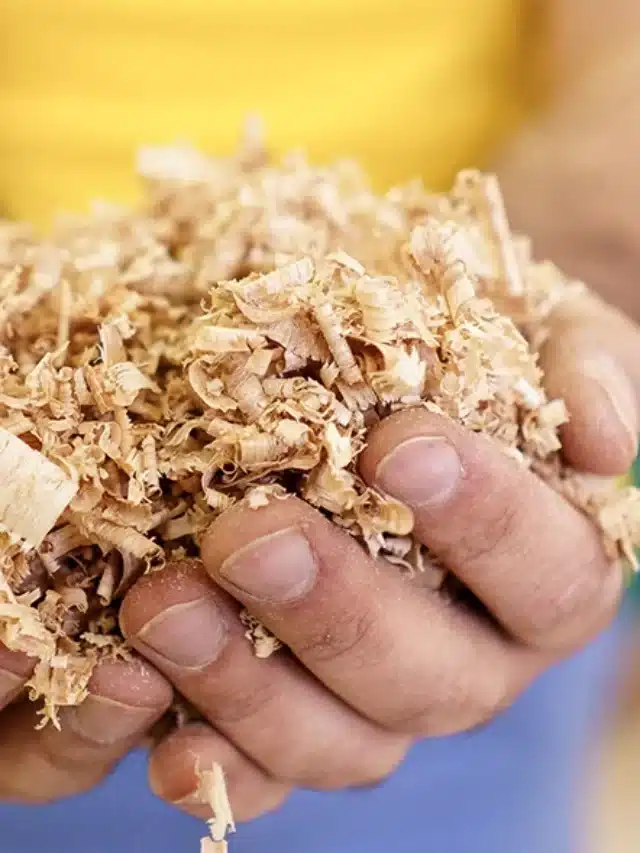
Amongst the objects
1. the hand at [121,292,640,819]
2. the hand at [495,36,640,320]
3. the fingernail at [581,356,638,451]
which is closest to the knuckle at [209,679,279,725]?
the hand at [121,292,640,819]

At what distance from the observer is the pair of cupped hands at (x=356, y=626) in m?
0.47

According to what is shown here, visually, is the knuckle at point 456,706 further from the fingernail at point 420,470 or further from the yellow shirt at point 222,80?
the yellow shirt at point 222,80

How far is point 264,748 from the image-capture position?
55 cm

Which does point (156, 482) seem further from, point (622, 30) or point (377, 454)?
point (622, 30)

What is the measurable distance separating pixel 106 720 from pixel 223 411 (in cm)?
17

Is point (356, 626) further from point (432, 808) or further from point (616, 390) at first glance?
point (432, 808)

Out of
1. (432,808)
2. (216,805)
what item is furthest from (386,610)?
(432,808)

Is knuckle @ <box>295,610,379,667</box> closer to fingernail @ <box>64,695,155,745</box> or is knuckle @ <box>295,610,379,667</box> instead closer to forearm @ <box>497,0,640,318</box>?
fingernail @ <box>64,695,155,745</box>

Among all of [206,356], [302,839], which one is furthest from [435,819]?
[206,356]

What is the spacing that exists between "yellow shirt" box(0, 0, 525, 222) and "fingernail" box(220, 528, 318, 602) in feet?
1.95

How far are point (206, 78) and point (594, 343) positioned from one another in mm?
536

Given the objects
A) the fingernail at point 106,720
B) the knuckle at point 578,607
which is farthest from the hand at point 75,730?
the knuckle at point 578,607

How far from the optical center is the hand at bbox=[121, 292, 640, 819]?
46cm

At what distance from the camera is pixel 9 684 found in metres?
0.50
